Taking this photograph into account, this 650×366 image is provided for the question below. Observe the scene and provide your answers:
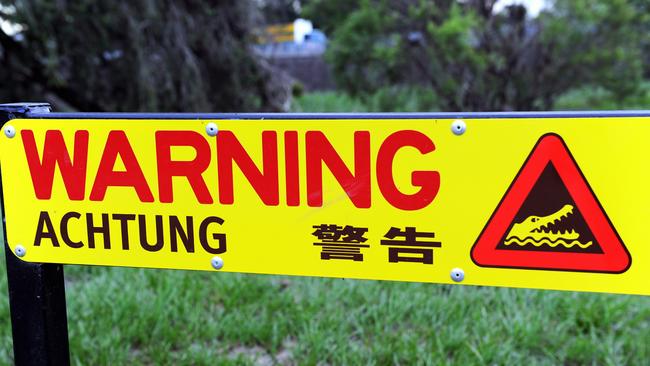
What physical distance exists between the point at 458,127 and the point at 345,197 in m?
0.26

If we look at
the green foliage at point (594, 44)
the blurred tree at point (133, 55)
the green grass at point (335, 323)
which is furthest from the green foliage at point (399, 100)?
the green grass at point (335, 323)

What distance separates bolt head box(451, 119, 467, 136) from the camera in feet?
4.19

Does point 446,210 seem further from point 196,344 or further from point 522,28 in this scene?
point 522,28

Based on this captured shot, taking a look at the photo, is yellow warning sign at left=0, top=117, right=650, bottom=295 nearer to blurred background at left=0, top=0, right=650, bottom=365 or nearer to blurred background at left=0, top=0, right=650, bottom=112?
blurred background at left=0, top=0, right=650, bottom=365

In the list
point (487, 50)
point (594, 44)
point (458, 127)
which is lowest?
point (458, 127)

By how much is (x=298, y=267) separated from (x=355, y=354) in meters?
1.17

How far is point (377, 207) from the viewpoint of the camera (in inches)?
52.5

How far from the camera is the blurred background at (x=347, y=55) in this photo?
259 inches

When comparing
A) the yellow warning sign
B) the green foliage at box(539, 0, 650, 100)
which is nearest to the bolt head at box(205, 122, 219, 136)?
the yellow warning sign

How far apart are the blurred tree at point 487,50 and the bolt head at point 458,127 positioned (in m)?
7.95

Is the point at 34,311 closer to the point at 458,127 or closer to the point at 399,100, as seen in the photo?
the point at 458,127

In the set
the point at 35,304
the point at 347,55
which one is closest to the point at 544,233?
the point at 35,304

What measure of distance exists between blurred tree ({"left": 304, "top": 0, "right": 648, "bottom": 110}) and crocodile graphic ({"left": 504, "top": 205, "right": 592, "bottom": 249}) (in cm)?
799

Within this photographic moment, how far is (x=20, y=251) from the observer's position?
1.48m
